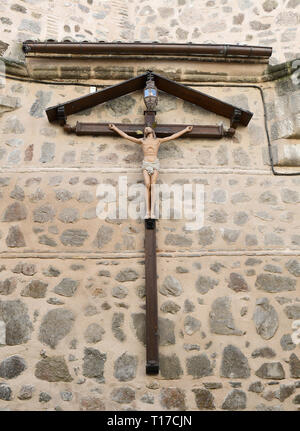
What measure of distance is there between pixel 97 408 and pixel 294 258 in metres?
2.47

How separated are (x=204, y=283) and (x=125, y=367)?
1.13 meters

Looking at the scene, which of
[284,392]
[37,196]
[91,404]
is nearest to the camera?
[91,404]

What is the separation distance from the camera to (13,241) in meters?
4.76

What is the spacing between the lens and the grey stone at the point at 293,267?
15.6 ft

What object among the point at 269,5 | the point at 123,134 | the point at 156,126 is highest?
the point at 269,5

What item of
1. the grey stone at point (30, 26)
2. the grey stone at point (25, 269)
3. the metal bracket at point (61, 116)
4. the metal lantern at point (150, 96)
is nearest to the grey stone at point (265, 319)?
the grey stone at point (25, 269)

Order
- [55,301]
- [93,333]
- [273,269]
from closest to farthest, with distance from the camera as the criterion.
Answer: [93,333], [55,301], [273,269]

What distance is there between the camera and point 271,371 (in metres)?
4.38

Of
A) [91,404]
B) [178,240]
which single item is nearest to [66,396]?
[91,404]

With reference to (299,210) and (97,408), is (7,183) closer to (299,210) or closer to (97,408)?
(97,408)

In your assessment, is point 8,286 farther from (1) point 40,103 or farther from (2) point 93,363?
(1) point 40,103

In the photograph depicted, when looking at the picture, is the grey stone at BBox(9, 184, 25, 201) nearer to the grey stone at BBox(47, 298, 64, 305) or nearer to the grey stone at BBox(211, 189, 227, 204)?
the grey stone at BBox(47, 298, 64, 305)

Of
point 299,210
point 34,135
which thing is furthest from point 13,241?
point 299,210

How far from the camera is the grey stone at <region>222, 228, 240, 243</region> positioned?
192 inches
